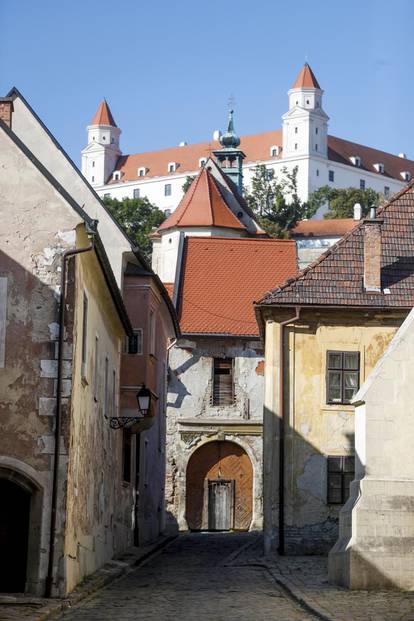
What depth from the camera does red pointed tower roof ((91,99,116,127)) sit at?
647 feet

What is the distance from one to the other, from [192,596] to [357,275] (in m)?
13.1

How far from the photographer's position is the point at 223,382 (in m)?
46.8

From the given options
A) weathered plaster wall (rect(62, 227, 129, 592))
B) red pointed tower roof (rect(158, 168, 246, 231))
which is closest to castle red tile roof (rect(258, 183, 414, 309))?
weathered plaster wall (rect(62, 227, 129, 592))

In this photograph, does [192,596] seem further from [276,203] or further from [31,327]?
[276,203]

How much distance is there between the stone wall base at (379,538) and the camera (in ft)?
63.5

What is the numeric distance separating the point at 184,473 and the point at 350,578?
88.9ft

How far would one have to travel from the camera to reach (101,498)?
24.9 metres

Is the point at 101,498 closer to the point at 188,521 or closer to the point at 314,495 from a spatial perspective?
the point at 314,495

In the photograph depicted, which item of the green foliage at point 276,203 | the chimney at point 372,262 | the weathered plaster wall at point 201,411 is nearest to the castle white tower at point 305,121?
the green foliage at point 276,203

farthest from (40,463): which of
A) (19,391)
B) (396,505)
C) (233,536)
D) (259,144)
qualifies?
(259,144)

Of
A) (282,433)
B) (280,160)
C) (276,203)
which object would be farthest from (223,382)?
(280,160)

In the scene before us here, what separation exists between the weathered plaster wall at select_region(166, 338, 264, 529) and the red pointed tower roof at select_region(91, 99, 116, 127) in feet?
504

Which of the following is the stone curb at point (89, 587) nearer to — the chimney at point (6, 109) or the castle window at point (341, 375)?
the castle window at point (341, 375)

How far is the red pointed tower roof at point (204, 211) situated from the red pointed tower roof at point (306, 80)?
4254 inches
